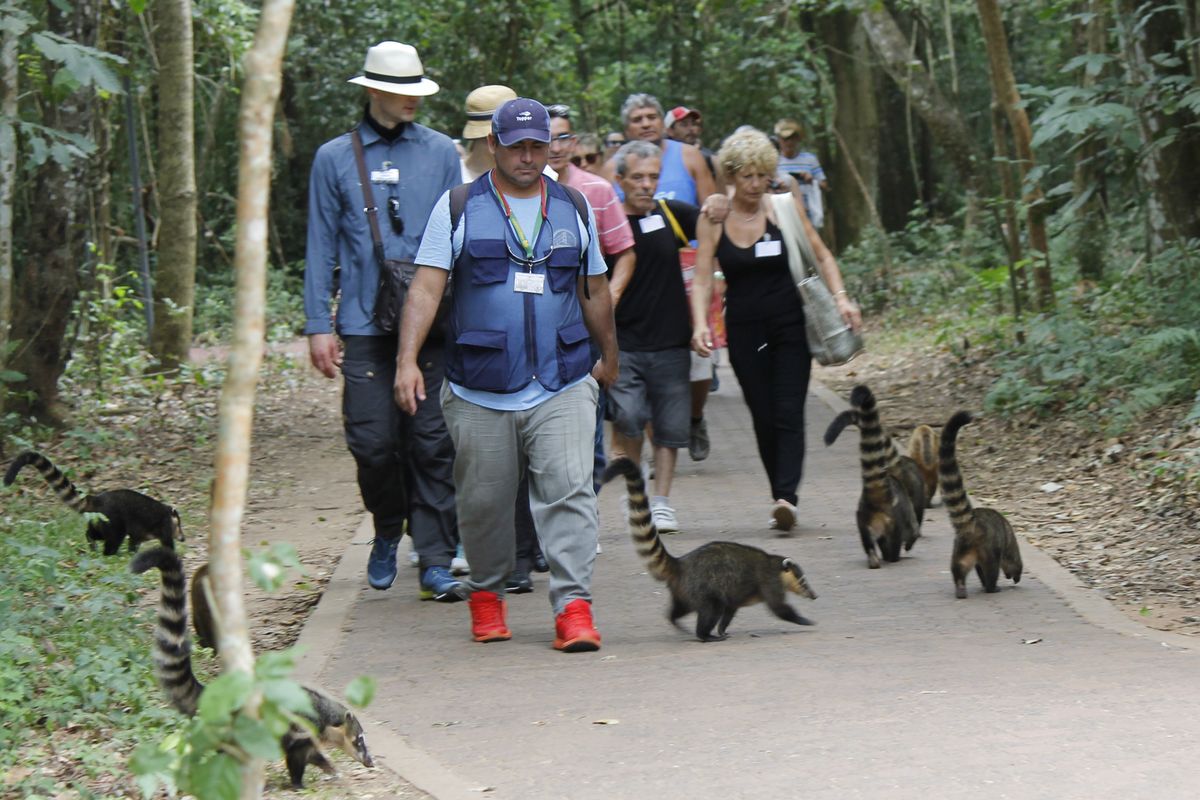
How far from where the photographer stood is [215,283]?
30688mm

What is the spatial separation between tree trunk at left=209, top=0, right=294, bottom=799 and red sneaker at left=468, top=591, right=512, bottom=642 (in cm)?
328

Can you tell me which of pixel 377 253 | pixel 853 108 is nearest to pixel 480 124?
pixel 377 253

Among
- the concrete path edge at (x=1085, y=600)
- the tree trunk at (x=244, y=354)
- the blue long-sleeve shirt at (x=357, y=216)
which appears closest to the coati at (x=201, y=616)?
the blue long-sleeve shirt at (x=357, y=216)

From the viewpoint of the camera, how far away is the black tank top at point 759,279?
9.37 meters

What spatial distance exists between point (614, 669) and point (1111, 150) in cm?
784

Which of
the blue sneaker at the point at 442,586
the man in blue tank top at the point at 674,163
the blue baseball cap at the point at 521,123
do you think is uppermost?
the man in blue tank top at the point at 674,163

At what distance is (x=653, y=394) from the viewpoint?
9.65 meters

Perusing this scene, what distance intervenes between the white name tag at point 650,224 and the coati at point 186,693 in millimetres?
4802

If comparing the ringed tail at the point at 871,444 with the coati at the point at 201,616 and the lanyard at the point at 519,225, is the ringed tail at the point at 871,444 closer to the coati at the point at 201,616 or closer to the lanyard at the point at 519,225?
the lanyard at the point at 519,225

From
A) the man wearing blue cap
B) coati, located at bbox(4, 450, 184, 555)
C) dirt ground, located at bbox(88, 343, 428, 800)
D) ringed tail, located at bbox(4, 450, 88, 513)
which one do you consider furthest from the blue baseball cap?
ringed tail, located at bbox(4, 450, 88, 513)

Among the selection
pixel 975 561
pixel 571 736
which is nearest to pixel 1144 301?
pixel 975 561

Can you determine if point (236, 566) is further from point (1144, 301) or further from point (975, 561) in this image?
point (1144, 301)

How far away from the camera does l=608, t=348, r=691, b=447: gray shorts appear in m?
9.55

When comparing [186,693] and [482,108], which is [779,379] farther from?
[186,693]
